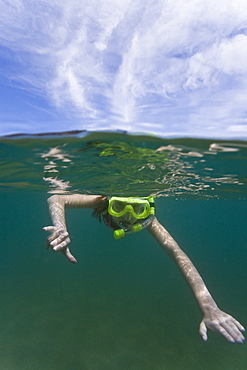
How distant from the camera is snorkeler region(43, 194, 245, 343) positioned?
3.55 meters

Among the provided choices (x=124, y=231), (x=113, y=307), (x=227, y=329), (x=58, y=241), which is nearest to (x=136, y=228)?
(x=124, y=231)

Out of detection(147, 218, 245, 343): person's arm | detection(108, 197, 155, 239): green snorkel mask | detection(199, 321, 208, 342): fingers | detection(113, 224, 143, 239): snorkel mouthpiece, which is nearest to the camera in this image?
detection(199, 321, 208, 342): fingers

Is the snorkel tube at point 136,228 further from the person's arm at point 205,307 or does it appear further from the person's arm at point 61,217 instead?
the person's arm at point 61,217

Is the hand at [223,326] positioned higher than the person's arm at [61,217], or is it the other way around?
the person's arm at [61,217]

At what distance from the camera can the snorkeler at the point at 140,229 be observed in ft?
11.6

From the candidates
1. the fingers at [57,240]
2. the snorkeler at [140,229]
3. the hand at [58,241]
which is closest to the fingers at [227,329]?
the snorkeler at [140,229]

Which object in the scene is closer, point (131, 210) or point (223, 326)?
point (223, 326)

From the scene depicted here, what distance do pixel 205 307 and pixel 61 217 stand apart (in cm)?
313

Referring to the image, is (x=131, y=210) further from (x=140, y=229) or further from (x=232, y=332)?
(x=232, y=332)

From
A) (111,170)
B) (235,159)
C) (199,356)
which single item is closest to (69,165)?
(111,170)

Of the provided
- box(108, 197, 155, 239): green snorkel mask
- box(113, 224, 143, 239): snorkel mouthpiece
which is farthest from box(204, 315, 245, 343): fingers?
box(108, 197, 155, 239): green snorkel mask

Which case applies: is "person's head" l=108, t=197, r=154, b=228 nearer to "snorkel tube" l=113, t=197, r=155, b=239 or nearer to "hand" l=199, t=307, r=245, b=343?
"snorkel tube" l=113, t=197, r=155, b=239

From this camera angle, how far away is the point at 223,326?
356cm

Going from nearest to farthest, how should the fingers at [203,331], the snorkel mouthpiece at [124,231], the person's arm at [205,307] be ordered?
the fingers at [203,331]
the person's arm at [205,307]
the snorkel mouthpiece at [124,231]
